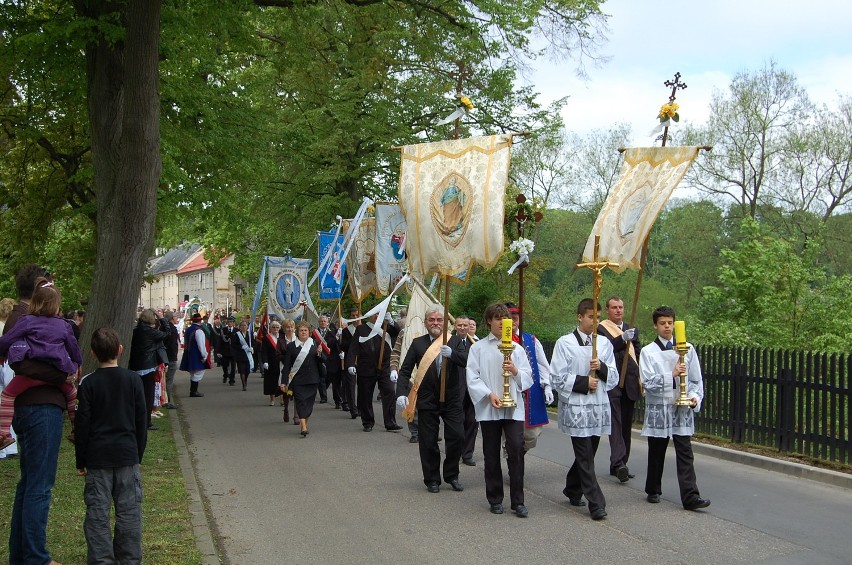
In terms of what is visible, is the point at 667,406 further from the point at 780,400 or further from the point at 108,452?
the point at 108,452

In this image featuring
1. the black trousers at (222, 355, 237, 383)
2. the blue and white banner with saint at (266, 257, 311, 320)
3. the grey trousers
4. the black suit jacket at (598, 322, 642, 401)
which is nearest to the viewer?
the grey trousers

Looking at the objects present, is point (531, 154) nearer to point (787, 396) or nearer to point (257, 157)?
point (257, 157)

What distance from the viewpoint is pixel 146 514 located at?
25.4 ft

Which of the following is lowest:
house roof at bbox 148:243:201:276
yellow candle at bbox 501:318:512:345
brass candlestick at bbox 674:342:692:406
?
brass candlestick at bbox 674:342:692:406

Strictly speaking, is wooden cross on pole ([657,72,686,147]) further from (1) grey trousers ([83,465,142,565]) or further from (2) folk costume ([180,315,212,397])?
(2) folk costume ([180,315,212,397])

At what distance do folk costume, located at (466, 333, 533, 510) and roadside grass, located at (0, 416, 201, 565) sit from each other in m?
2.74

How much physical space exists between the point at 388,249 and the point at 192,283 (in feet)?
255

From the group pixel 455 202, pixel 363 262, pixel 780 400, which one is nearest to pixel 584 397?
pixel 455 202

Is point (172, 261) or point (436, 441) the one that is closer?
point (436, 441)

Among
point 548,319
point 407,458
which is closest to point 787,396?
point 407,458

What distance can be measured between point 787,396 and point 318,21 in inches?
393

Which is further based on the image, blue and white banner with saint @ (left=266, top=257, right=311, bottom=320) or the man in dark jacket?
blue and white banner with saint @ (left=266, top=257, right=311, bottom=320)

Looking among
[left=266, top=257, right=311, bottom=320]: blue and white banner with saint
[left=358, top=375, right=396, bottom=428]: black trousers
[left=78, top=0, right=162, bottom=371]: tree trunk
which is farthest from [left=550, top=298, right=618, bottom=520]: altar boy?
[left=266, top=257, right=311, bottom=320]: blue and white banner with saint

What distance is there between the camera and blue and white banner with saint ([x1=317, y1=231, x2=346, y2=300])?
18.5 meters
